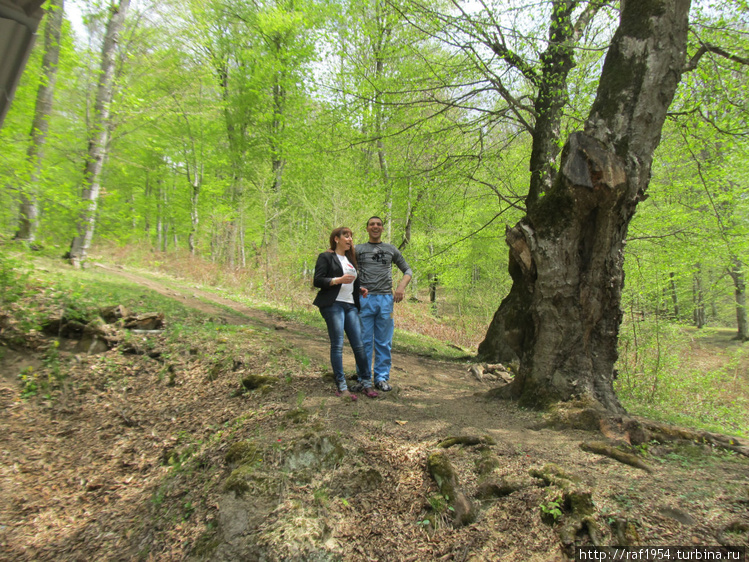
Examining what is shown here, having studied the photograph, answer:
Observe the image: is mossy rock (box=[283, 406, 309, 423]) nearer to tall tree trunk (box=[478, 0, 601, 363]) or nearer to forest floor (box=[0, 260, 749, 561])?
forest floor (box=[0, 260, 749, 561])

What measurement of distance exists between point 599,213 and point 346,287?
9.14ft

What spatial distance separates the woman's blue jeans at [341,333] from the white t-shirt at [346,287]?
0.18 ft

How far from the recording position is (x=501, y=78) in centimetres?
645

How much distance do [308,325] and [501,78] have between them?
6.48m

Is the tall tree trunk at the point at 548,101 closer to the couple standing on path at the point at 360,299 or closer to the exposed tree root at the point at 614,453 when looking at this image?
the couple standing on path at the point at 360,299

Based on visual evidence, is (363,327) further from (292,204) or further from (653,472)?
(292,204)

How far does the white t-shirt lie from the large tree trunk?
2.12 m

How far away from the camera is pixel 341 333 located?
3.90 meters

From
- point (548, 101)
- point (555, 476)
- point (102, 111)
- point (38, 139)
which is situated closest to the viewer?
point (555, 476)

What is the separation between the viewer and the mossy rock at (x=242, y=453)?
9.35 feet

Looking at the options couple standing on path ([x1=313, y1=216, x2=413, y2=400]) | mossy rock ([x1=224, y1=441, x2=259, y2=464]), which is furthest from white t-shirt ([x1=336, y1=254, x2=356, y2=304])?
mossy rock ([x1=224, y1=441, x2=259, y2=464])

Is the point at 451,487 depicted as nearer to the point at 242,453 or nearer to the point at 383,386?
the point at 242,453

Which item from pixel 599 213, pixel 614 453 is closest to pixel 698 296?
pixel 599 213

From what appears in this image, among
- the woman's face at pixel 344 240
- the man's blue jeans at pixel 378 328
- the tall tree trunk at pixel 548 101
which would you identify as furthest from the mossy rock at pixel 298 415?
the tall tree trunk at pixel 548 101
